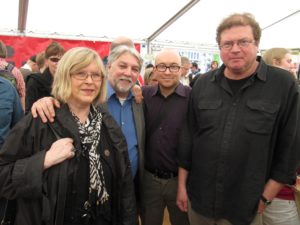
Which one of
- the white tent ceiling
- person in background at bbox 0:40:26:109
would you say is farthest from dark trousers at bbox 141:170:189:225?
the white tent ceiling

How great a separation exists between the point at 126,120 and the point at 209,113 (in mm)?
606

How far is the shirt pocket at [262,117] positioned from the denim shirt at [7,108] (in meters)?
1.48

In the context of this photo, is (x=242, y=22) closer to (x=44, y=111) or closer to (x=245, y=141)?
(x=245, y=141)

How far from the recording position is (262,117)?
1562mm

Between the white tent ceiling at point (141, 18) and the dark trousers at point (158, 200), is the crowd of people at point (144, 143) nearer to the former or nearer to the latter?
the dark trousers at point (158, 200)

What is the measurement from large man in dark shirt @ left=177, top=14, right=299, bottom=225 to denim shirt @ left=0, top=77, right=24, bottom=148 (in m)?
1.23

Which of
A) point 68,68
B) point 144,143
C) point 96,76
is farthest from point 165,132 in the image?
point 68,68

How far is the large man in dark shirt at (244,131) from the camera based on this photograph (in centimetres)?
157

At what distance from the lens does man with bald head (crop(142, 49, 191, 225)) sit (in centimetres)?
212

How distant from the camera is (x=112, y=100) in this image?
6.57 feet

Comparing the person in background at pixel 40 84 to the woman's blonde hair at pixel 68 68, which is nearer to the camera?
the woman's blonde hair at pixel 68 68

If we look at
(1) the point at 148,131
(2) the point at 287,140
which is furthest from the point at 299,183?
(1) the point at 148,131

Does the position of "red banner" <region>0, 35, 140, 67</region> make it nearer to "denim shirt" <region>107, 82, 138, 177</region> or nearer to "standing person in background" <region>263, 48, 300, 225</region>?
"denim shirt" <region>107, 82, 138, 177</region>

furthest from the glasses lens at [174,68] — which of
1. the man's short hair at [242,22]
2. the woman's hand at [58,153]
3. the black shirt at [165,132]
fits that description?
the woman's hand at [58,153]
